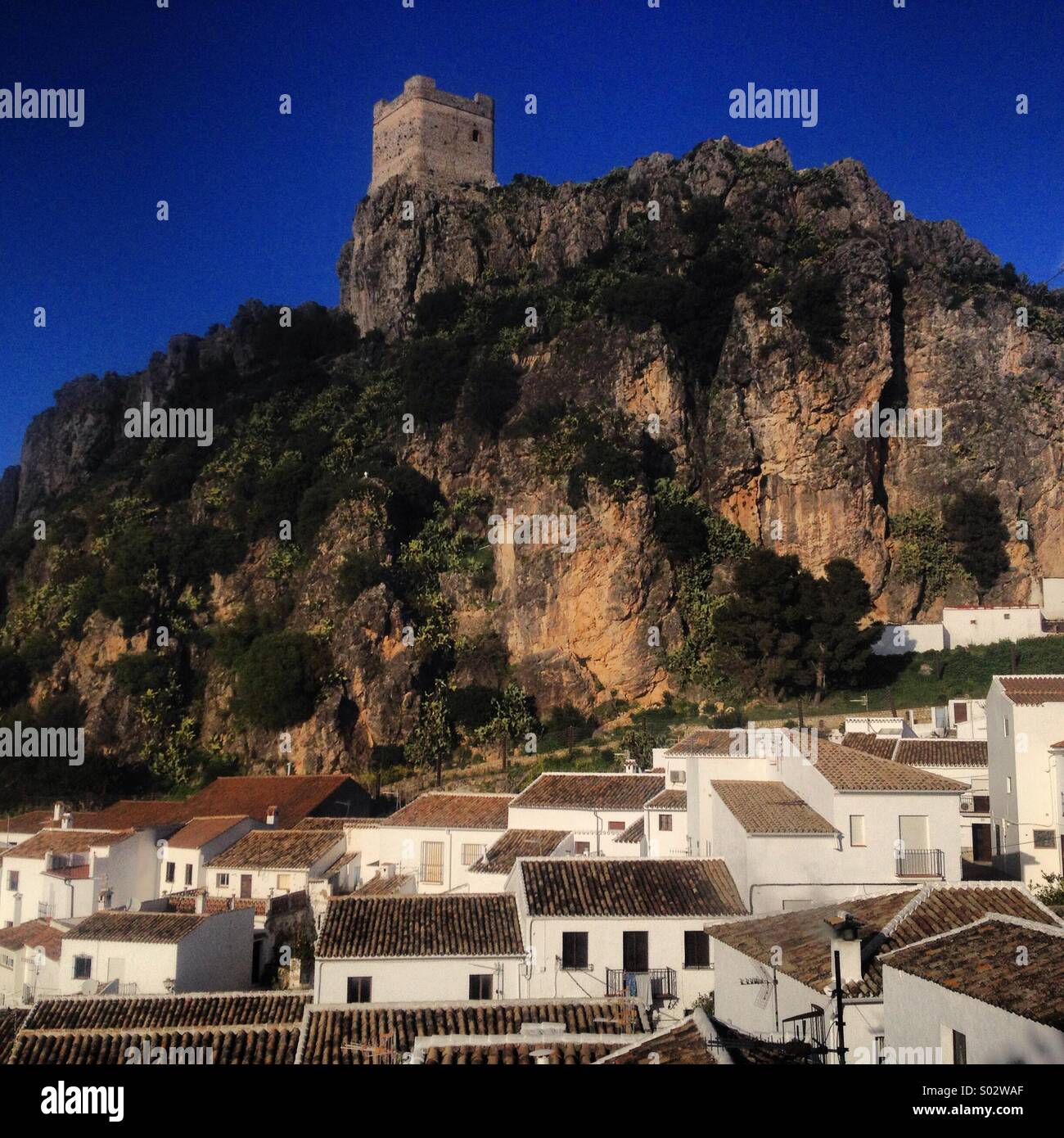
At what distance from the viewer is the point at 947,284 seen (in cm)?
5344

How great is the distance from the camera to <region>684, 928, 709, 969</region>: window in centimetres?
1939

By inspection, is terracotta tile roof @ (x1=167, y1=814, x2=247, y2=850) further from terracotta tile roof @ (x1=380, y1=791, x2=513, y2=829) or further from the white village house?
the white village house

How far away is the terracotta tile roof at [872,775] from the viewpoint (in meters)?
20.3

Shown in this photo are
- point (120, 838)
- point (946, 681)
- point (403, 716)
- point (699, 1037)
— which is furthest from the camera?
point (403, 716)

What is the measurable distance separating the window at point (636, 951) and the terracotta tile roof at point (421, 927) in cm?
171

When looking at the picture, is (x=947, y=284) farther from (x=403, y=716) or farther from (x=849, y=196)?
(x=403, y=716)

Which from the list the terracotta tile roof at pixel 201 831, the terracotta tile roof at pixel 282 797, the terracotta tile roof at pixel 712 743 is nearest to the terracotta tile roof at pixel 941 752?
the terracotta tile roof at pixel 712 743

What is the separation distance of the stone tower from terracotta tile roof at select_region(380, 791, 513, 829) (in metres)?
47.9

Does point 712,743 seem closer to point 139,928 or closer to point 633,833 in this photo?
point 633,833

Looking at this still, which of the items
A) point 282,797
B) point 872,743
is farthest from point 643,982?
point 282,797

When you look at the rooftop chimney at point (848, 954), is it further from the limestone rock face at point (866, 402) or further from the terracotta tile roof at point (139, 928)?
the limestone rock face at point (866, 402)

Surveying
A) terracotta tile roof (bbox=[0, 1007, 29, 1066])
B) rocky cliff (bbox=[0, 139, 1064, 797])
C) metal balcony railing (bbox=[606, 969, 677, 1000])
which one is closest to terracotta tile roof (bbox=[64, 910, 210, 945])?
terracotta tile roof (bbox=[0, 1007, 29, 1066])

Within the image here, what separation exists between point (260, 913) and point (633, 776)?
10.0 metres
